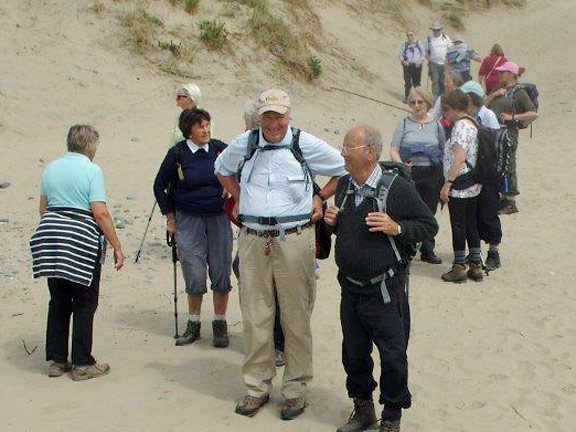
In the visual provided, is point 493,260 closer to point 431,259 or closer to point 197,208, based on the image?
point 431,259

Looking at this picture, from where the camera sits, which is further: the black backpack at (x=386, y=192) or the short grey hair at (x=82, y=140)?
the short grey hair at (x=82, y=140)

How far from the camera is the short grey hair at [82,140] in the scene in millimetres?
5418

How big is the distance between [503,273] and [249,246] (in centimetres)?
391

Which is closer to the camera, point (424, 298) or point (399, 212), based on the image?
point (399, 212)

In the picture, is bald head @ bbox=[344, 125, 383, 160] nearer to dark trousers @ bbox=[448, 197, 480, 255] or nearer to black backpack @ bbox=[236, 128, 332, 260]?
black backpack @ bbox=[236, 128, 332, 260]

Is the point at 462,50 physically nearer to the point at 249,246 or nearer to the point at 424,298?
the point at 424,298

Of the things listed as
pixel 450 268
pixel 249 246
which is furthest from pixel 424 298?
pixel 249 246

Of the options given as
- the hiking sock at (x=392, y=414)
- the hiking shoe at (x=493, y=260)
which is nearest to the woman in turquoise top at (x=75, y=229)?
the hiking sock at (x=392, y=414)

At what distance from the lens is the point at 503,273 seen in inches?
322

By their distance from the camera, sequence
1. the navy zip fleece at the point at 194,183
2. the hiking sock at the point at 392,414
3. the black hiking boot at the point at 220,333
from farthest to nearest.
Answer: the black hiking boot at the point at 220,333
the navy zip fleece at the point at 194,183
the hiking sock at the point at 392,414

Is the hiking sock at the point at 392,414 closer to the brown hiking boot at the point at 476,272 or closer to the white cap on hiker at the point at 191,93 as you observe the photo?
the white cap on hiker at the point at 191,93

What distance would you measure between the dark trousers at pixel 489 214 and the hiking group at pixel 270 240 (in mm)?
2671

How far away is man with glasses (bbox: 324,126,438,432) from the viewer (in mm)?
4520

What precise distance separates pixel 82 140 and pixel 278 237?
4.70 ft
